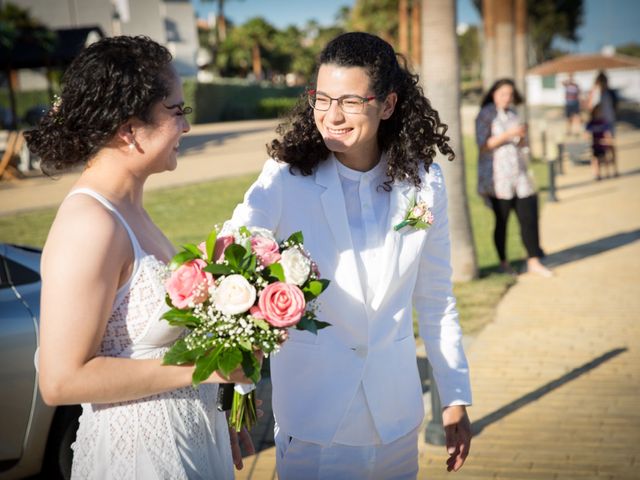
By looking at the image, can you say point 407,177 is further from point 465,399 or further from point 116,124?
point 116,124

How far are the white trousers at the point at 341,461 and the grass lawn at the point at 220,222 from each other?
5.01 m

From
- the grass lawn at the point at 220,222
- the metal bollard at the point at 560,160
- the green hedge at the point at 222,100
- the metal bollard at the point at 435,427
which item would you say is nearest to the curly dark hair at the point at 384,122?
the metal bollard at the point at 435,427

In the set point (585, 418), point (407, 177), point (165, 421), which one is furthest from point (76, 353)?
point (585, 418)

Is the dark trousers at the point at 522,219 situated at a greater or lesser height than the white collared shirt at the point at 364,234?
lesser

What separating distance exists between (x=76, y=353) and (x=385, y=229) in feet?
4.24

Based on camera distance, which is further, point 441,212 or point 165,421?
point 441,212

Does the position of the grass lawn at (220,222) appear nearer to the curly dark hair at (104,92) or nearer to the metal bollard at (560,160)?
the metal bollard at (560,160)

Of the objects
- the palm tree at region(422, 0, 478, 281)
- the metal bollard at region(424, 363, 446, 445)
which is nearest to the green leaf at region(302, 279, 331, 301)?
the metal bollard at region(424, 363, 446, 445)

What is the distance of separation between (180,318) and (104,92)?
704mm

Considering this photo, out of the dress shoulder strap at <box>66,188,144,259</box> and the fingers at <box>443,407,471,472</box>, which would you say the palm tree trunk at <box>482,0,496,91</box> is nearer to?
the fingers at <box>443,407,471,472</box>

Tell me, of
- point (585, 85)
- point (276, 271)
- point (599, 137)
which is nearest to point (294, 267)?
point (276, 271)

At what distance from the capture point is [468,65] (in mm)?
131375

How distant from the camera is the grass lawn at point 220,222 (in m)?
8.80

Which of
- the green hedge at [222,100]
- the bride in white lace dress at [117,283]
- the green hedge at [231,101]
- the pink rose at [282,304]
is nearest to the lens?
the bride in white lace dress at [117,283]
